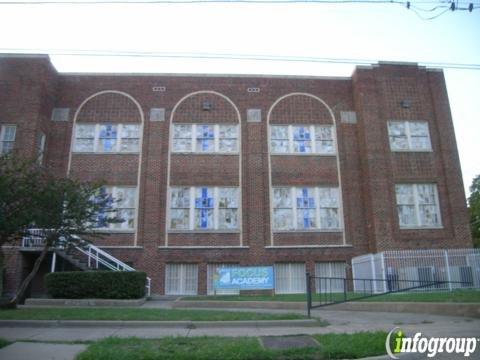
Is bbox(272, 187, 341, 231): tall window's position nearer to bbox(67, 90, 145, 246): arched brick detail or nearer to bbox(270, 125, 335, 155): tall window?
bbox(270, 125, 335, 155): tall window

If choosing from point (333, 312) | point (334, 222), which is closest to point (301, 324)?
point (333, 312)

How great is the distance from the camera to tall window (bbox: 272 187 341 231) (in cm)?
2203

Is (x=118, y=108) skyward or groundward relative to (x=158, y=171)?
skyward

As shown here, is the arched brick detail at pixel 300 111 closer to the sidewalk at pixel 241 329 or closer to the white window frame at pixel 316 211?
the white window frame at pixel 316 211

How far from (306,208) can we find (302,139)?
4019 millimetres

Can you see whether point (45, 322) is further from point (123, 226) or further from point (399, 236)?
point (399, 236)

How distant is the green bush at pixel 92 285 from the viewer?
1588cm

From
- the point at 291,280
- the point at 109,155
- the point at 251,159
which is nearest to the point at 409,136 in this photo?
the point at 251,159

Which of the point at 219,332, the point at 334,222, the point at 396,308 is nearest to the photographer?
the point at 219,332

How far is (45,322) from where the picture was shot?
10.5m

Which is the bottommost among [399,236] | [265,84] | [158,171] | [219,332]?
[219,332]

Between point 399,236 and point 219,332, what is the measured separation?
14959 millimetres

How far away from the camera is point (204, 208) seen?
2194 centimetres

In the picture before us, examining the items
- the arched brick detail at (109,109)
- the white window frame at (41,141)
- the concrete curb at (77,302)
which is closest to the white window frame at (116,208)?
the white window frame at (41,141)
